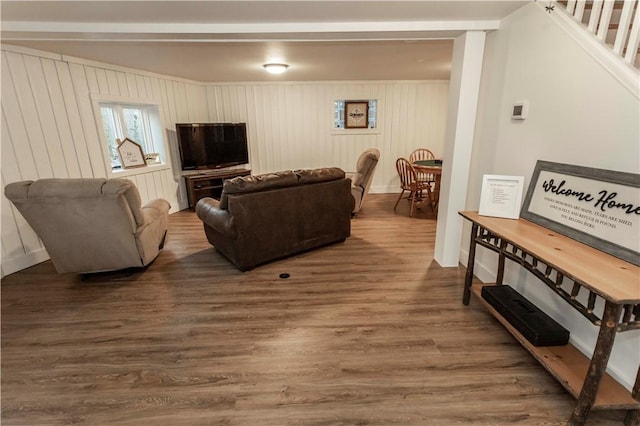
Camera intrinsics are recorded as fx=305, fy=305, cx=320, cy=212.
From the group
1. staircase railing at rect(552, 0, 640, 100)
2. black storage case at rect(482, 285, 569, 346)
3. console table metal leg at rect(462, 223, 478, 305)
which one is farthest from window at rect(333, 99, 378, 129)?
black storage case at rect(482, 285, 569, 346)

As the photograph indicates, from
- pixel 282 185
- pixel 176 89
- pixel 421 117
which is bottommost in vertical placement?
pixel 282 185

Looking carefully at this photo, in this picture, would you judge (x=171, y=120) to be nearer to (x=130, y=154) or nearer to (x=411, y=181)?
(x=130, y=154)

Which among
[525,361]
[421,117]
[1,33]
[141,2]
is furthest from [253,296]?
[421,117]

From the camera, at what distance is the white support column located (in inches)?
98.1

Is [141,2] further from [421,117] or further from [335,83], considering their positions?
[421,117]

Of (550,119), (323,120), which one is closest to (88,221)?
(550,119)

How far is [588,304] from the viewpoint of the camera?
1.39 metres

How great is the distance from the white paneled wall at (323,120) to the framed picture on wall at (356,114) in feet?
0.46

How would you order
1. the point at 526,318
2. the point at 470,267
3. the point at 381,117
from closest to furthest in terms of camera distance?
the point at 526,318
the point at 470,267
the point at 381,117

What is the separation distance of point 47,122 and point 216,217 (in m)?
2.20

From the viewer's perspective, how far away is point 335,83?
5918 mm

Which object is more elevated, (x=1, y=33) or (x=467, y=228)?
(x=1, y=33)

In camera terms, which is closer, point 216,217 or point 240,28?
point 240,28

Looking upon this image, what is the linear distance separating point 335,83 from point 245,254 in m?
4.28
